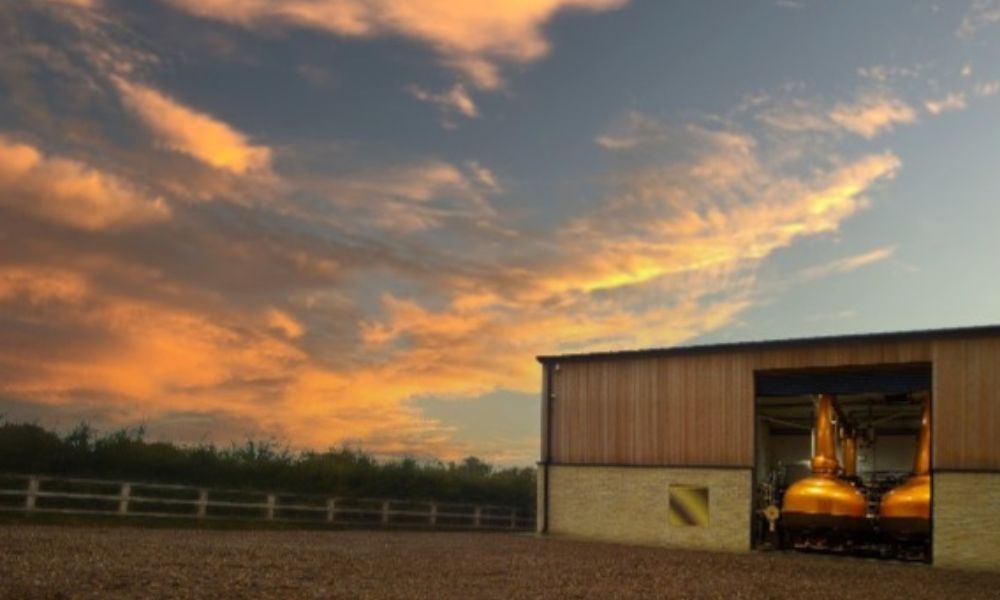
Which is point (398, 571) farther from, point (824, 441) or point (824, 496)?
point (824, 441)

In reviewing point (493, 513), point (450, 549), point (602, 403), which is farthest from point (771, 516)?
point (493, 513)

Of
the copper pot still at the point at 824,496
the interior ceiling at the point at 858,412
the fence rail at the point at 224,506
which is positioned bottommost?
the fence rail at the point at 224,506

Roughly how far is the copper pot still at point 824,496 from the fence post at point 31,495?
76.4 ft

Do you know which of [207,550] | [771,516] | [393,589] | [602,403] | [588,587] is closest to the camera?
[393,589]

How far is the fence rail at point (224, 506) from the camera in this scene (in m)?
31.9

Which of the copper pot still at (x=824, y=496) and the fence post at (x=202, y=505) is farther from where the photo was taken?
the fence post at (x=202, y=505)

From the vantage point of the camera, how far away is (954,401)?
95.3 feet

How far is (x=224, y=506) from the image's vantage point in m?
36.9

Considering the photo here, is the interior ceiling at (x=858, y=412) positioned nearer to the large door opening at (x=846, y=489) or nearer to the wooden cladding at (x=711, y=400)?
the large door opening at (x=846, y=489)

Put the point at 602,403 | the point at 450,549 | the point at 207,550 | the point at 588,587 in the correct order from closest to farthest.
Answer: the point at 588,587, the point at 207,550, the point at 450,549, the point at 602,403

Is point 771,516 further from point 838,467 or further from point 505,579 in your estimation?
point 505,579

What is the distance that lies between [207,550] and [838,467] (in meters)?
20.9

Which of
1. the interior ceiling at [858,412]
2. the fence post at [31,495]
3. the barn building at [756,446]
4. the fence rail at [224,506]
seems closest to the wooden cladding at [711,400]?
the barn building at [756,446]

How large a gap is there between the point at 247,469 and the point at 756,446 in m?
19.9
